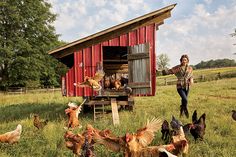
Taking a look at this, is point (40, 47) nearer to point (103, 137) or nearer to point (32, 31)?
point (32, 31)

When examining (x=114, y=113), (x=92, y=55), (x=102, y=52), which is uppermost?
(x=102, y=52)

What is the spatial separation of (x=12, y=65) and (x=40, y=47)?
4233mm

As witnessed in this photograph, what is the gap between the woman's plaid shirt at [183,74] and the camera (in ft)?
28.8

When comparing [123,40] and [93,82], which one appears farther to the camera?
[123,40]

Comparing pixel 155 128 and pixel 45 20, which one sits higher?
pixel 45 20

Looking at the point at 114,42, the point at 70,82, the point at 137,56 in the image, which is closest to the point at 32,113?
the point at 70,82

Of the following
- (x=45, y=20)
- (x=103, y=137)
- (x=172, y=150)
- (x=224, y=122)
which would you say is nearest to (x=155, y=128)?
(x=172, y=150)

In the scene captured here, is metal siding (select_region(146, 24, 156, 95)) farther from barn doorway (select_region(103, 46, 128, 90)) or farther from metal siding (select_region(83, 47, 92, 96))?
barn doorway (select_region(103, 46, 128, 90))

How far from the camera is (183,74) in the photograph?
8.83 m

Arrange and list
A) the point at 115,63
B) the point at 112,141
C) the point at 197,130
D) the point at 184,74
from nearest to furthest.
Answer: the point at 112,141
the point at 197,130
the point at 184,74
the point at 115,63

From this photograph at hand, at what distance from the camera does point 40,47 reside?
3581cm

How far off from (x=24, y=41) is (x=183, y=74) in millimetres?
29469

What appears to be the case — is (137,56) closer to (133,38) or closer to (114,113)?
(133,38)

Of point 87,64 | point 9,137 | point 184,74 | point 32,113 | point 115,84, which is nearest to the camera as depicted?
point 9,137
